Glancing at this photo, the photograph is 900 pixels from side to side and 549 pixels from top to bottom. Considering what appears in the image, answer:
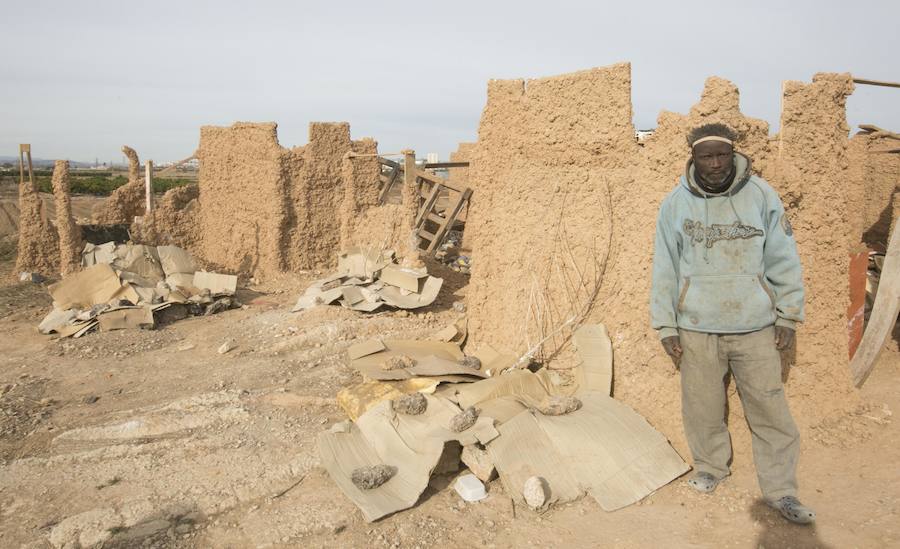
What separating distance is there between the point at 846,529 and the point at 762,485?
0.40m

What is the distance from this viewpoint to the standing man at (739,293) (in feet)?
10.1

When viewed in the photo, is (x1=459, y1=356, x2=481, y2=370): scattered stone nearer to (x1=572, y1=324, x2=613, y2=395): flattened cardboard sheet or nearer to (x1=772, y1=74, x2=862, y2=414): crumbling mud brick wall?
(x1=572, y1=324, x2=613, y2=395): flattened cardboard sheet

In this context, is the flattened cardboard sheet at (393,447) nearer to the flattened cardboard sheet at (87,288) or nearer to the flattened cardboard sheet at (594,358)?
the flattened cardboard sheet at (594,358)

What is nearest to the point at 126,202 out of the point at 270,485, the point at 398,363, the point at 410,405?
the point at 398,363

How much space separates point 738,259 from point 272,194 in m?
9.14

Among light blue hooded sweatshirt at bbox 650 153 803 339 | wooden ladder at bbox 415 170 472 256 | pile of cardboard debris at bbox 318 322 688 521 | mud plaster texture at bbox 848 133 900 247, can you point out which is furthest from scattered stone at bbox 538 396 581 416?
wooden ladder at bbox 415 170 472 256

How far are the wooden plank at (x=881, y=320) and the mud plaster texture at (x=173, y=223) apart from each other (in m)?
11.3

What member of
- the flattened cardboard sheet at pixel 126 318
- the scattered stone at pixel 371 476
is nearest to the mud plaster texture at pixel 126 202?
the flattened cardboard sheet at pixel 126 318

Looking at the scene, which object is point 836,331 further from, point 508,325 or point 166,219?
point 166,219

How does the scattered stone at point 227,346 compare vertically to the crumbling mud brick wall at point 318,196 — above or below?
below

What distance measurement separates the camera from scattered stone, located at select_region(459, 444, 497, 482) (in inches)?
140

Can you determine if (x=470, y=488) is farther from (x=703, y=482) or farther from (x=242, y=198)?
(x=242, y=198)

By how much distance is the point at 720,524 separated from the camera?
3.08 metres

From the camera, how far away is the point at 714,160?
3.02 metres
